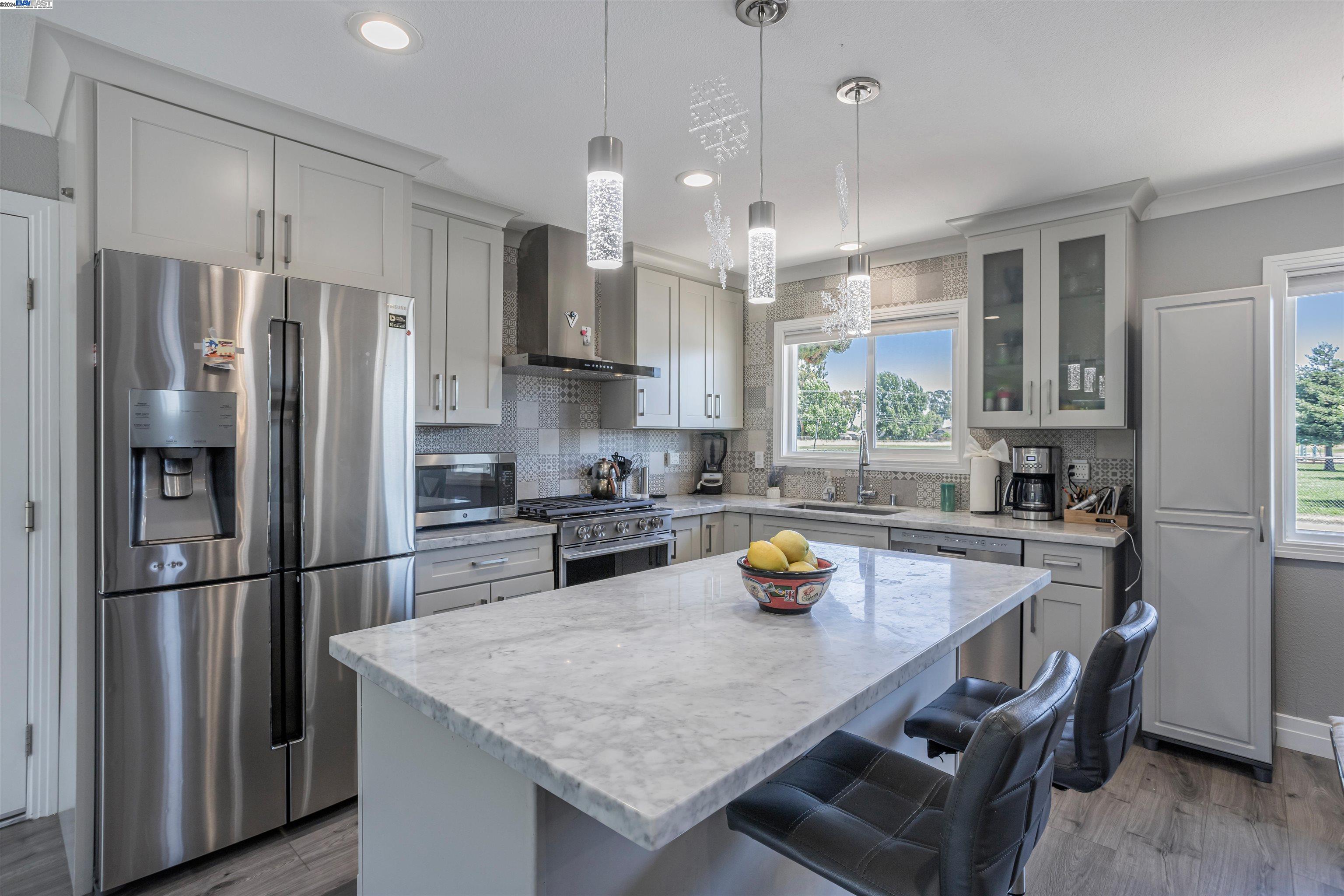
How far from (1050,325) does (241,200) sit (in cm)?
337

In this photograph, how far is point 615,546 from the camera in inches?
134

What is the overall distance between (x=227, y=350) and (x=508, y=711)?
1.77m

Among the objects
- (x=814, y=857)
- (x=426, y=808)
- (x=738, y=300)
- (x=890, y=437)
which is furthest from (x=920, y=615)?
(x=738, y=300)

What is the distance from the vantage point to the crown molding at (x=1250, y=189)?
2.79 metres

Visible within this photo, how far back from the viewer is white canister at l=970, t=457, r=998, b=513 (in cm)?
354

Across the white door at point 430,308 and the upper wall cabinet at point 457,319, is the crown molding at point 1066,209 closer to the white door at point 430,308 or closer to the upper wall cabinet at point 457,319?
the upper wall cabinet at point 457,319

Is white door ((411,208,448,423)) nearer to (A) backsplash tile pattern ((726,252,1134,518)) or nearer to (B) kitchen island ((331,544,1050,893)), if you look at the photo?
(B) kitchen island ((331,544,1050,893))

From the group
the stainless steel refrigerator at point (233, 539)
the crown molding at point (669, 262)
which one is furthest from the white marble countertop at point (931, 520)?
the stainless steel refrigerator at point (233, 539)

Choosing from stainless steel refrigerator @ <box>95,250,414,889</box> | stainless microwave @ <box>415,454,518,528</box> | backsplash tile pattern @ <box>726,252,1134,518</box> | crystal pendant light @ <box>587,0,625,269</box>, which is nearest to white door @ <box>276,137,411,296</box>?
stainless steel refrigerator @ <box>95,250,414,889</box>

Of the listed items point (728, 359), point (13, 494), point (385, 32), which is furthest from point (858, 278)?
point (13, 494)

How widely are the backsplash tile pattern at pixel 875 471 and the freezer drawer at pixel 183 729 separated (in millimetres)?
3218

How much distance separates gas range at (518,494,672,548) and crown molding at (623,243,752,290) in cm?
140

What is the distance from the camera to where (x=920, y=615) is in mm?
1518

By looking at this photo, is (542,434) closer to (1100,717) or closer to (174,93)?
(174,93)
